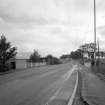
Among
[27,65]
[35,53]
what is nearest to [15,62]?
[27,65]

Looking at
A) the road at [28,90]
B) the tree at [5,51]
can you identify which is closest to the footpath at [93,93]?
the road at [28,90]

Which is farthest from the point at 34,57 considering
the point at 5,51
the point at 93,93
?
the point at 93,93

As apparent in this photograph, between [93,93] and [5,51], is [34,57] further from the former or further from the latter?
[93,93]

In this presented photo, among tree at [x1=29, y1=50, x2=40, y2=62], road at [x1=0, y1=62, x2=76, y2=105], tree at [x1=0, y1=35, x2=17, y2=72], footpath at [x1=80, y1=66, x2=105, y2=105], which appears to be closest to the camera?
footpath at [x1=80, y1=66, x2=105, y2=105]

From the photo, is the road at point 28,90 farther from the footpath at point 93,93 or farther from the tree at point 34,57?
the tree at point 34,57

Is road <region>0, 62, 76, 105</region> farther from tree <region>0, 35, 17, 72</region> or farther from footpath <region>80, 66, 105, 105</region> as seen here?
tree <region>0, 35, 17, 72</region>

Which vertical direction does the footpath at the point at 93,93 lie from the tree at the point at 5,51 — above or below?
below

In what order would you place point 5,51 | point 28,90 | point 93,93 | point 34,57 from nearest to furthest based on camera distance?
point 93,93
point 28,90
point 5,51
point 34,57

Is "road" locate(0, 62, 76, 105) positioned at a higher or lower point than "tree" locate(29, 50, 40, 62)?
lower

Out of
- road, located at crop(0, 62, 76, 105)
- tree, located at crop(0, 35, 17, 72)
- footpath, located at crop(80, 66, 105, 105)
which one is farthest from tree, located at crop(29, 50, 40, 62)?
footpath, located at crop(80, 66, 105, 105)

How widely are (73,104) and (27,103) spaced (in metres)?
1.97

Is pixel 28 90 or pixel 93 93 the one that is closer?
pixel 93 93

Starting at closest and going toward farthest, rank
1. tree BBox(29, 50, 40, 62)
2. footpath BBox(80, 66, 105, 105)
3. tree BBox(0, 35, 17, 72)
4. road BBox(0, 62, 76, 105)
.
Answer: footpath BBox(80, 66, 105, 105)
road BBox(0, 62, 76, 105)
tree BBox(0, 35, 17, 72)
tree BBox(29, 50, 40, 62)

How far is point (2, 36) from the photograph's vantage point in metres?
36.7
